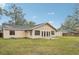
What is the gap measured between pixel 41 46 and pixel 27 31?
0.18 meters

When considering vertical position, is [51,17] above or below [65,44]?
above

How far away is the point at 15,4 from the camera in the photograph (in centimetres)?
322

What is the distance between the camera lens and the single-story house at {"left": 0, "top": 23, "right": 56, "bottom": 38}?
3.25 m

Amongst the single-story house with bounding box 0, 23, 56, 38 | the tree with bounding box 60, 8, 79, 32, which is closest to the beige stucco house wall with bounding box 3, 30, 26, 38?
the single-story house with bounding box 0, 23, 56, 38

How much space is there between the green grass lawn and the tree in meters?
0.09

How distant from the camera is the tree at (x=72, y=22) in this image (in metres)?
3.23

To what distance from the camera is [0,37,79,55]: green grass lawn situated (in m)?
3.23

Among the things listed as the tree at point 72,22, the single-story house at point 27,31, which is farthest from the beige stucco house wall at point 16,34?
the tree at point 72,22

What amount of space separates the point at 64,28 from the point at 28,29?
31cm

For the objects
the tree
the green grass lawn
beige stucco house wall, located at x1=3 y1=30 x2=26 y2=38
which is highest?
the tree

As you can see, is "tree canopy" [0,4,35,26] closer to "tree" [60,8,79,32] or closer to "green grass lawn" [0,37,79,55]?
"green grass lawn" [0,37,79,55]

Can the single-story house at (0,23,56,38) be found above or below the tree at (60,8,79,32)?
below

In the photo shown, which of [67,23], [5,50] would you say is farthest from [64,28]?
[5,50]
